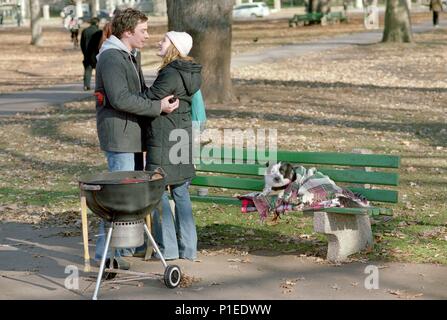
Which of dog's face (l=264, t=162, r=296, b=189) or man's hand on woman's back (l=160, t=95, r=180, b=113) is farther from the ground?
man's hand on woman's back (l=160, t=95, r=180, b=113)

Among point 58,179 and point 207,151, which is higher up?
point 207,151

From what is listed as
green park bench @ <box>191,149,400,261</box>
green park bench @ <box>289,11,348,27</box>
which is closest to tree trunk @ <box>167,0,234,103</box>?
green park bench @ <box>191,149,400,261</box>

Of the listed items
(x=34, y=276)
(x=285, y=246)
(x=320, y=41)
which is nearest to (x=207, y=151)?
(x=285, y=246)

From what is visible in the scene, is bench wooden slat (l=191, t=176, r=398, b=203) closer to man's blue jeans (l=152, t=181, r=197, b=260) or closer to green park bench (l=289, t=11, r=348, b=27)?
man's blue jeans (l=152, t=181, r=197, b=260)

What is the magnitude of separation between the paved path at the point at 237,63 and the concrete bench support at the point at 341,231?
1231 centimetres

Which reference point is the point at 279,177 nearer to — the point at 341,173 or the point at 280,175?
the point at 280,175

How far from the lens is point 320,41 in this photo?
137ft

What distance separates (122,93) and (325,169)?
191 cm

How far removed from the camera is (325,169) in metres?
8.45

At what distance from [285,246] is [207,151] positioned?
1.11m

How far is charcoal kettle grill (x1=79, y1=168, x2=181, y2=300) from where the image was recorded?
22.3 feet

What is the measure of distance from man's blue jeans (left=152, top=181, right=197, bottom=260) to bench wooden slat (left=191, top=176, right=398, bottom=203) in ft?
2.45

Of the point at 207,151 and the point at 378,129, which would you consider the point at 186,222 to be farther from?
the point at 378,129
